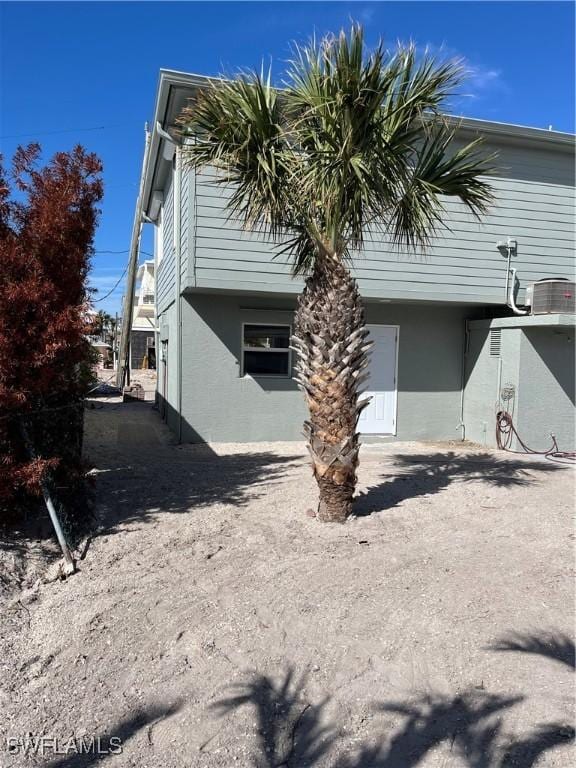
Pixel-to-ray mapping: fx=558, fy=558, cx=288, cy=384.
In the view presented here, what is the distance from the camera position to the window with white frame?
Answer: 35.1ft

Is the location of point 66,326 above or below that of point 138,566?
above

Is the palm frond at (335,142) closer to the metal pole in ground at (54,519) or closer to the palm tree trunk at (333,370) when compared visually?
the palm tree trunk at (333,370)

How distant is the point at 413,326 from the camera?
11594 millimetres

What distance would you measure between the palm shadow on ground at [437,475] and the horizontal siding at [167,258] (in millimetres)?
6016

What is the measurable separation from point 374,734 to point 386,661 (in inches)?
23.8

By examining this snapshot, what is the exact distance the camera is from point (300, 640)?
11.6ft

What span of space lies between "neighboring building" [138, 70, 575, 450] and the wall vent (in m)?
0.03

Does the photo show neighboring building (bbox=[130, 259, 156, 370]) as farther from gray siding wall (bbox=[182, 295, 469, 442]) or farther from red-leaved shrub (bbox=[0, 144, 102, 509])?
red-leaved shrub (bbox=[0, 144, 102, 509])

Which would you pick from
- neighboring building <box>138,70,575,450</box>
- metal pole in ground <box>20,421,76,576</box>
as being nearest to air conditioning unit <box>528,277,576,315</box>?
neighboring building <box>138,70,575,450</box>

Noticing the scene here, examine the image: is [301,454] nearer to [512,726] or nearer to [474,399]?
[474,399]

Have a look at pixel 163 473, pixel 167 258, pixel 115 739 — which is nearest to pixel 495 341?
pixel 163 473

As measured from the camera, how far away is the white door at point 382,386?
11367 mm

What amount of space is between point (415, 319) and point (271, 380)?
3.36 meters

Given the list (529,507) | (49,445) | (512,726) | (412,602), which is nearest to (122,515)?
(49,445)
